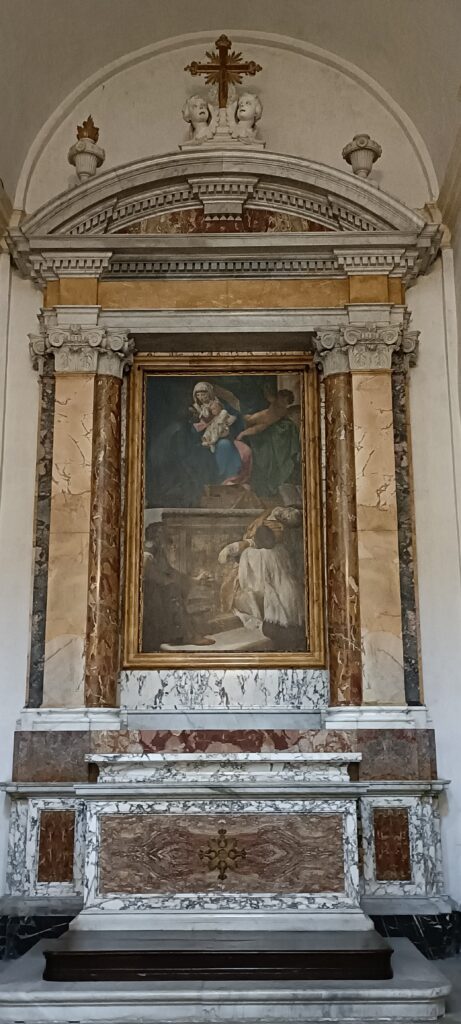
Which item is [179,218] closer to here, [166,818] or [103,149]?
[103,149]

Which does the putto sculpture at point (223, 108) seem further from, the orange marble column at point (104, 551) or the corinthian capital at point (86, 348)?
the orange marble column at point (104, 551)

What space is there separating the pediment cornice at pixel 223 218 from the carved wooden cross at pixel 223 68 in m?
0.75

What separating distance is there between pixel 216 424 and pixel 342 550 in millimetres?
1310

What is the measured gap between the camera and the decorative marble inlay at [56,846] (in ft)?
20.6

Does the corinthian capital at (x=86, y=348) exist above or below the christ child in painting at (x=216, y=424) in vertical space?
above

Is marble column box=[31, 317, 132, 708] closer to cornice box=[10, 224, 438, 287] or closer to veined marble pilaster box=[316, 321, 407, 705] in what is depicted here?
cornice box=[10, 224, 438, 287]

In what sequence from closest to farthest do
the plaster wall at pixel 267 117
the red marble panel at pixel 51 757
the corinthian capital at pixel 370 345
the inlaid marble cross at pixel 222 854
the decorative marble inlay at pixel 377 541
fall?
the inlaid marble cross at pixel 222 854
the red marble panel at pixel 51 757
the decorative marble inlay at pixel 377 541
the corinthian capital at pixel 370 345
the plaster wall at pixel 267 117

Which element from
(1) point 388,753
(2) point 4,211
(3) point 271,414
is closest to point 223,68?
(2) point 4,211

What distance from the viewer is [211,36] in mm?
8086

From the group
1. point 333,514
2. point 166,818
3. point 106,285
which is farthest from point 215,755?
point 106,285

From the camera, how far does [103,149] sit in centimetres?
780

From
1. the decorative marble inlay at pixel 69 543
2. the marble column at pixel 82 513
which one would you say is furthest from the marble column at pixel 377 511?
the decorative marble inlay at pixel 69 543

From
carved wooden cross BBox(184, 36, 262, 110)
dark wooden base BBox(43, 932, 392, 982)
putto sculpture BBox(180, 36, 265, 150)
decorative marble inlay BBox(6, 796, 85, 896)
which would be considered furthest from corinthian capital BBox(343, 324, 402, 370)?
dark wooden base BBox(43, 932, 392, 982)

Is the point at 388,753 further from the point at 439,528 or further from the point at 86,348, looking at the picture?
the point at 86,348
